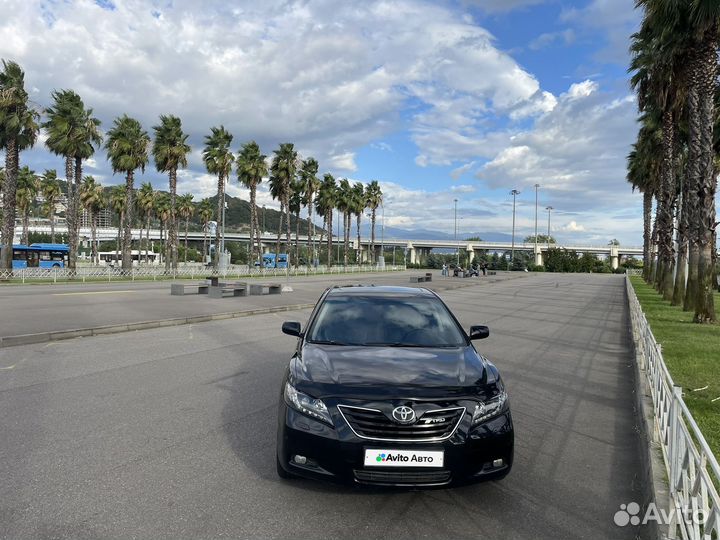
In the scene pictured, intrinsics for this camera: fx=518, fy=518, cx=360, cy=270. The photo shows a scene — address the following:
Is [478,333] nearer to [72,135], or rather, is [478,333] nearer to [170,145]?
[72,135]

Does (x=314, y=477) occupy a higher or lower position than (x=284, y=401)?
lower

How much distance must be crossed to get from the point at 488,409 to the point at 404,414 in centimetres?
66

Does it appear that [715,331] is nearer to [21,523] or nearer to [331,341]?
[331,341]

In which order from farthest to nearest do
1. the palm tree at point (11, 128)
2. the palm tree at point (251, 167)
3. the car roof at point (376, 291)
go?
the palm tree at point (251, 167)
the palm tree at point (11, 128)
the car roof at point (376, 291)

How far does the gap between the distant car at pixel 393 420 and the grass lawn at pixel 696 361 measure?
2.35 metres

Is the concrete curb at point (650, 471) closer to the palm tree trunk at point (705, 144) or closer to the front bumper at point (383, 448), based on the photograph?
the front bumper at point (383, 448)

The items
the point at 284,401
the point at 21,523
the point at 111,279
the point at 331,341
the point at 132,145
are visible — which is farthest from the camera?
the point at 132,145

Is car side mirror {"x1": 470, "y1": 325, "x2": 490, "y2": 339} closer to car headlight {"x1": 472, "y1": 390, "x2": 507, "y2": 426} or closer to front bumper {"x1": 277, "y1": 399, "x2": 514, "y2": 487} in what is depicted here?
car headlight {"x1": 472, "y1": 390, "x2": 507, "y2": 426}

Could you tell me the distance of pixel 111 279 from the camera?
37.1m

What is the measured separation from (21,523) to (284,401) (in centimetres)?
180

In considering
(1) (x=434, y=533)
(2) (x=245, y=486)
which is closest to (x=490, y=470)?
(1) (x=434, y=533)

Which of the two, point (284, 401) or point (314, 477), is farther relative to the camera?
point (284, 401)

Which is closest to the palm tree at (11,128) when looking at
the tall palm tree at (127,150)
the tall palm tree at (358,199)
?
the tall palm tree at (127,150)

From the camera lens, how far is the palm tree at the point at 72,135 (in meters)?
37.3
